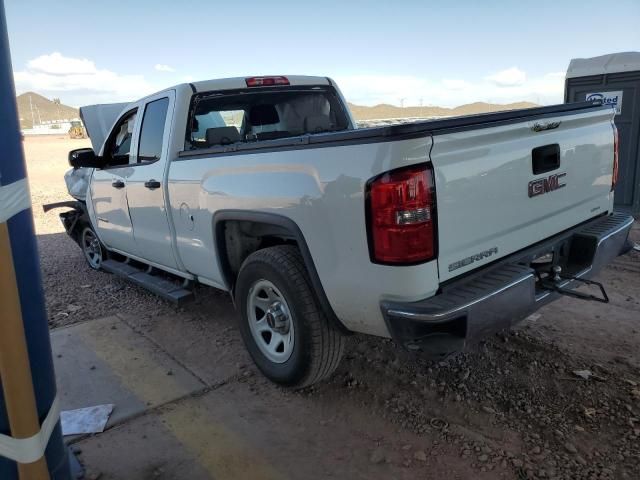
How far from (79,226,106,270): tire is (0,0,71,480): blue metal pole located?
436 centimetres

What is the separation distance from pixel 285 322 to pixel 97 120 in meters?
4.34

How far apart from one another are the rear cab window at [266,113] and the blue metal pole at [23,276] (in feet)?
7.39

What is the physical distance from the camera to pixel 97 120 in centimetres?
641

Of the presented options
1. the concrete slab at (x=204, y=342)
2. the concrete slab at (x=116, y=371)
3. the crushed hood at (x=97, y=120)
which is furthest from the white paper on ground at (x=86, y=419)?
the crushed hood at (x=97, y=120)

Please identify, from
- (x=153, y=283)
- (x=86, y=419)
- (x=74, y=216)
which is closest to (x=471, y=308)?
(x=86, y=419)

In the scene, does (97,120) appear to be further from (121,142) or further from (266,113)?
(266,113)

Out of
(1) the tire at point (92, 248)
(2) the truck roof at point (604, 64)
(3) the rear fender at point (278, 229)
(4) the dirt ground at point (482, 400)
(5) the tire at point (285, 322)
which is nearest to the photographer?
(4) the dirt ground at point (482, 400)

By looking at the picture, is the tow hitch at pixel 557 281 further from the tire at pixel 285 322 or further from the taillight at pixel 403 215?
the tire at pixel 285 322

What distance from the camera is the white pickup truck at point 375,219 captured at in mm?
2553

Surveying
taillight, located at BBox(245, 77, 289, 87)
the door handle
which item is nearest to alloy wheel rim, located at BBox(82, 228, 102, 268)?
the door handle

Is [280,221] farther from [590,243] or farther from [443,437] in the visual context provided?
[590,243]

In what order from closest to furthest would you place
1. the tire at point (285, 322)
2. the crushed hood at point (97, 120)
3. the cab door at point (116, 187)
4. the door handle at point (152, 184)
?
the tire at point (285, 322) → the door handle at point (152, 184) → the cab door at point (116, 187) → the crushed hood at point (97, 120)

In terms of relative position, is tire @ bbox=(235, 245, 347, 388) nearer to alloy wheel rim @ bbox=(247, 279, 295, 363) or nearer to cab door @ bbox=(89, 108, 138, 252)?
alloy wheel rim @ bbox=(247, 279, 295, 363)

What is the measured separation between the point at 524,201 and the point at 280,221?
4.55 feet
